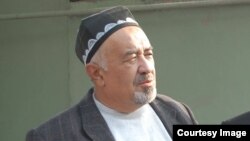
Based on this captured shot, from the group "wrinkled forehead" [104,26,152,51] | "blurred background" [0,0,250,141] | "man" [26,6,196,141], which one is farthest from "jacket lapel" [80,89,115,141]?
"blurred background" [0,0,250,141]

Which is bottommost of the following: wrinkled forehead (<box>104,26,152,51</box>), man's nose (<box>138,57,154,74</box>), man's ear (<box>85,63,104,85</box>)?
man's ear (<box>85,63,104,85</box>)

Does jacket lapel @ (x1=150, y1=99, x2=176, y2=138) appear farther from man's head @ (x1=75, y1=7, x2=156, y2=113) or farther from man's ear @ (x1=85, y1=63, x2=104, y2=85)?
man's ear @ (x1=85, y1=63, x2=104, y2=85)

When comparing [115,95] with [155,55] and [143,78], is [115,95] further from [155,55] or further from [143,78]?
[155,55]

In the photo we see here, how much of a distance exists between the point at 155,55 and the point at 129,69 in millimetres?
2300

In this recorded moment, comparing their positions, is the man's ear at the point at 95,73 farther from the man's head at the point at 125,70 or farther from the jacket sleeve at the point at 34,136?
the jacket sleeve at the point at 34,136

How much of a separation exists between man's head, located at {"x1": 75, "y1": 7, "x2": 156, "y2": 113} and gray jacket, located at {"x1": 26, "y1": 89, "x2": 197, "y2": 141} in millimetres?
90

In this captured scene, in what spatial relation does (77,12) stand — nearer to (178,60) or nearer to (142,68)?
(178,60)

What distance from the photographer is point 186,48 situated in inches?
201

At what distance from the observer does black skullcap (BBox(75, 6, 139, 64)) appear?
2.99 meters

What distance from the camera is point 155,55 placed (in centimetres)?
521

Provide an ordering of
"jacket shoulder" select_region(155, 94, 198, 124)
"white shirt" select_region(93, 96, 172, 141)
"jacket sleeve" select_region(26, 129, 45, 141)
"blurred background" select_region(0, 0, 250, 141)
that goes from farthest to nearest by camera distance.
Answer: "blurred background" select_region(0, 0, 250, 141) < "jacket shoulder" select_region(155, 94, 198, 124) < "white shirt" select_region(93, 96, 172, 141) < "jacket sleeve" select_region(26, 129, 45, 141)

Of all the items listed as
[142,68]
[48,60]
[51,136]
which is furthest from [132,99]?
[48,60]

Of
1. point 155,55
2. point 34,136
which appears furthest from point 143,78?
point 155,55

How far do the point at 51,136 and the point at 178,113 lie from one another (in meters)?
0.66
